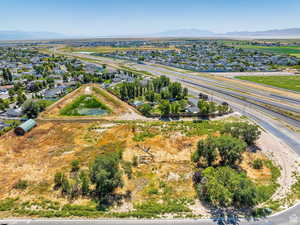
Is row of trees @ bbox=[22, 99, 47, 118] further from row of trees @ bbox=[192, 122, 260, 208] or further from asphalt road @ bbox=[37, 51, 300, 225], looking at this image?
row of trees @ bbox=[192, 122, 260, 208]

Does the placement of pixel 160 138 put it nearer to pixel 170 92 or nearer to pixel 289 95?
pixel 170 92

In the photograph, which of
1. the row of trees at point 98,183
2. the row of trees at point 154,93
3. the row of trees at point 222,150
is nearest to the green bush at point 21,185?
the row of trees at point 98,183

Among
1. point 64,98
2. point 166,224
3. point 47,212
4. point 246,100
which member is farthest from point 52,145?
point 246,100

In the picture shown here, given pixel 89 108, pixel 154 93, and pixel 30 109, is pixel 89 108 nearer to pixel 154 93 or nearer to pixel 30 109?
pixel 30 109

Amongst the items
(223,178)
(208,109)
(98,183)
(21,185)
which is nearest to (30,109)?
(21,185)

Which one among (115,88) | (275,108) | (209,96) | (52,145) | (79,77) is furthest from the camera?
(79,77)

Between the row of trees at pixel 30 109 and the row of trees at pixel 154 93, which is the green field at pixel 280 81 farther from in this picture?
the row of trees at pixel 30 109

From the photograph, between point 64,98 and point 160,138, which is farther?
point 64,98

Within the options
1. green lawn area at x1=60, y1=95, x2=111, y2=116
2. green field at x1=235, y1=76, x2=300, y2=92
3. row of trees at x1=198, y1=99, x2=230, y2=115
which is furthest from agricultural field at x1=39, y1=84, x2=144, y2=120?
green field at x1=235, y1=76, x2=300, y2=92
